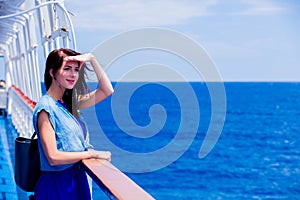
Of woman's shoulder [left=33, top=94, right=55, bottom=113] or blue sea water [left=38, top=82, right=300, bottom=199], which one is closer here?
woman's shoulder [left=33, top=94, right=55, bottom=113]

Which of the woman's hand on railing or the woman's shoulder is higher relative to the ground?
the woman's shoulder

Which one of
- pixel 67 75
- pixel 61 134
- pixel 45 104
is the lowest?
pixel 61 134

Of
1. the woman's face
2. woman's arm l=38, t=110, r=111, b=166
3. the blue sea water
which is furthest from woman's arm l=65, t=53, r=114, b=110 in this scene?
the blue sea water

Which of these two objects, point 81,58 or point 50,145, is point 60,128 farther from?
point 81,58

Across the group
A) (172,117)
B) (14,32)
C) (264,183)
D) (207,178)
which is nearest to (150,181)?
(207,178)

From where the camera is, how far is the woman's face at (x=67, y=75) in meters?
2.16

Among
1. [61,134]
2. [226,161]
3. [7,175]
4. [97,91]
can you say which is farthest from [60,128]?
[226,161]

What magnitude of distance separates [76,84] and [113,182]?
640 mm

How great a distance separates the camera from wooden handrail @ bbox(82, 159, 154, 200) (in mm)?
1630

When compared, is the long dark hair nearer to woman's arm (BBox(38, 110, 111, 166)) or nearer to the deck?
woman's arm (BBox(38, 110, 111, 166))

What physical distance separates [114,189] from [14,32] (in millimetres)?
9555

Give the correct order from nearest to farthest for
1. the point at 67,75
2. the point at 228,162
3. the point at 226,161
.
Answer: the point at 67,75 → the point at 228,162 → the point at 226,161

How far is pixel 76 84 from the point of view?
92.3 inches

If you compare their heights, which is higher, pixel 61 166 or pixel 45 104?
pixel 45 104
